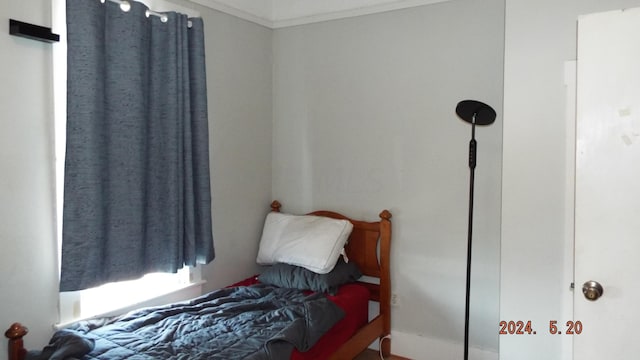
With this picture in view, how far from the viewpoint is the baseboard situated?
2857 mm

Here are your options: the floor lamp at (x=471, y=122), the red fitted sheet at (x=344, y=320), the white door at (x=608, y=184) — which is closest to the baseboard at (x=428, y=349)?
the floor lamp at (x=471, y=122)

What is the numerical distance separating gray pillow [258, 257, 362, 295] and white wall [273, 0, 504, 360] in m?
0.37

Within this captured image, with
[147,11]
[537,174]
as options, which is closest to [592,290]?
[537,174]

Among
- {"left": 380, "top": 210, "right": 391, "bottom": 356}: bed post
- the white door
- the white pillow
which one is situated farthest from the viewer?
{"left": 380, "top": 210, "right": 391, "bottom": 356}: bed post

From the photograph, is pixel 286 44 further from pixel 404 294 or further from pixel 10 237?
pixel 10 237

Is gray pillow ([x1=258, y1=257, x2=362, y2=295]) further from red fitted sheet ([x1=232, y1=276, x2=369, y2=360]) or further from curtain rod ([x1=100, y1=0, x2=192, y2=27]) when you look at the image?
curtain rod ([x1=100, y1=0, x2=192, y2=27])

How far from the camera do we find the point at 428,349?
3.03m

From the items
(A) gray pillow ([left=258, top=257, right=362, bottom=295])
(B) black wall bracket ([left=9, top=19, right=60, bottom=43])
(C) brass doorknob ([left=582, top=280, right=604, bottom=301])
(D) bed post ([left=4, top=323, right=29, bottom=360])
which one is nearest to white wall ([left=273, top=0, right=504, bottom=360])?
(A) gray pillow ([left=258, top=257, right=362, bottom=295])

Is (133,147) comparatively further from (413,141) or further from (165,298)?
(413,141)

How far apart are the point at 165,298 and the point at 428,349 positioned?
1.72 metres

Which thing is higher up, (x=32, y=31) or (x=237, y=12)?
(x=237, y=12)

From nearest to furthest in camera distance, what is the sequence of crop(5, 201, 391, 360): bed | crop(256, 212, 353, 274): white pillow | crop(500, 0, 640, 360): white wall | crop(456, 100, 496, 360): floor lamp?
crop(5, 201, 391, 360): bed < crop(500, 0, 640, 360): white wall < crop(456, 100, 496, 360): floor lamp < crop(256, 212, 353, 274): white pillow

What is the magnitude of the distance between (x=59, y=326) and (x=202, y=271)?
95 cm

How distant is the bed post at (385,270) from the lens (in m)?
3.07
